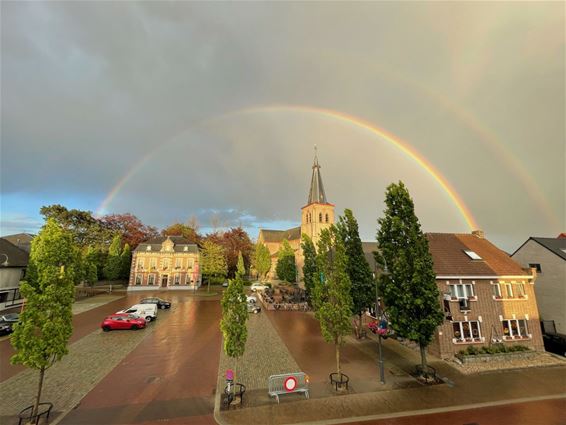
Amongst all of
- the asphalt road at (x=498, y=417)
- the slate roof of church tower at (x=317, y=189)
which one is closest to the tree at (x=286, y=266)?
the slate roof of church tower at (x=317, y=189)

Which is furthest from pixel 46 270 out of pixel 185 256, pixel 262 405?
pixel 185 256

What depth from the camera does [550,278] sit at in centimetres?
2728

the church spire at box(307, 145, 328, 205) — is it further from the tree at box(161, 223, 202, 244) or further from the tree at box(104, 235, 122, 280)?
the tree at box(104, 235, 122, 280)

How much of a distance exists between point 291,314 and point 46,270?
28.5 meters

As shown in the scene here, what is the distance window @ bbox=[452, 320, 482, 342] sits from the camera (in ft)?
65.0

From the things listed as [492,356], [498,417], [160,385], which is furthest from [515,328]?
[160,385]

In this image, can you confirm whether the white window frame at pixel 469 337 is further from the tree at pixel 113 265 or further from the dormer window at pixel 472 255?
the tree at pixel 113 265

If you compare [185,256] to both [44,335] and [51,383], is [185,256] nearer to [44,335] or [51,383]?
[51,383]

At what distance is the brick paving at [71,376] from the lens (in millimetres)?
12680

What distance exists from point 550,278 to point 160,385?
123ft

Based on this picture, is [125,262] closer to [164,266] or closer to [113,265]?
[113,265]

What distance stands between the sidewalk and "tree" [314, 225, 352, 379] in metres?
1.94

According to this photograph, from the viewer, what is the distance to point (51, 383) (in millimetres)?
14445

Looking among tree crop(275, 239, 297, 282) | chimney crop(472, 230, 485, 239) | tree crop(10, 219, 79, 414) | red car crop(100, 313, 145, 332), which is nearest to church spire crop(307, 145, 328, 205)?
tree crop(275, 239, 297, 282)
